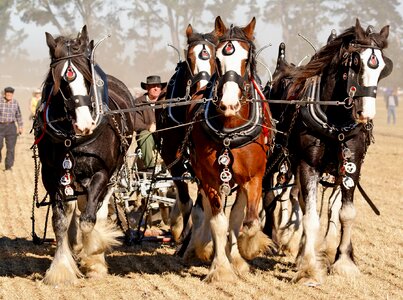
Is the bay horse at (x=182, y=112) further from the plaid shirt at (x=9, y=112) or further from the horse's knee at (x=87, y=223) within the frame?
the plaid shirt at (x=9, y=112)

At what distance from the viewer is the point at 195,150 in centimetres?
734

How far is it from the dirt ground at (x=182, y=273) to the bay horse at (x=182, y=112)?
1.68 ft

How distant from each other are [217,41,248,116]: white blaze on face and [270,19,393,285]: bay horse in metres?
0.87

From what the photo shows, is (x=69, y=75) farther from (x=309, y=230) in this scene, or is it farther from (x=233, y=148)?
(x=309, y=230)

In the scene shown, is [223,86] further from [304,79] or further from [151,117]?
[151,117]

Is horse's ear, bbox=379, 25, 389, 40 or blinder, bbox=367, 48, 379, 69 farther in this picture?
horse's ear, bbox=379, 25, 389, 40

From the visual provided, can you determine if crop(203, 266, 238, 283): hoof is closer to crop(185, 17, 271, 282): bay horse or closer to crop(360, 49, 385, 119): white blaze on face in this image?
crop(185, 17, 271, 282): bay horse

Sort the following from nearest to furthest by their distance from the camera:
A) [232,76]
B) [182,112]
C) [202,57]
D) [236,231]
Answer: [232,76] → [236,231] → [202,57] → [182,112]

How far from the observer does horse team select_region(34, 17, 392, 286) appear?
6742 mm

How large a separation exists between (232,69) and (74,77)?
1.36 meters

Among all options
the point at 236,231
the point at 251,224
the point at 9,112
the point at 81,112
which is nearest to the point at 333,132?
the point at 251,224

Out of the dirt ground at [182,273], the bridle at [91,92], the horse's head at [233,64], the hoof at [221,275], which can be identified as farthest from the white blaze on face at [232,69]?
the dirt ground at [182,273]

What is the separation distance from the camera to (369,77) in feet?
21.7

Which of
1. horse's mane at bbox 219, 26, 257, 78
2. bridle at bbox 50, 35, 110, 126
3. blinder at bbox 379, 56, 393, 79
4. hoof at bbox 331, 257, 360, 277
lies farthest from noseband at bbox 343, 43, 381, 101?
bridle at bbox 50, 35, 110, 126
